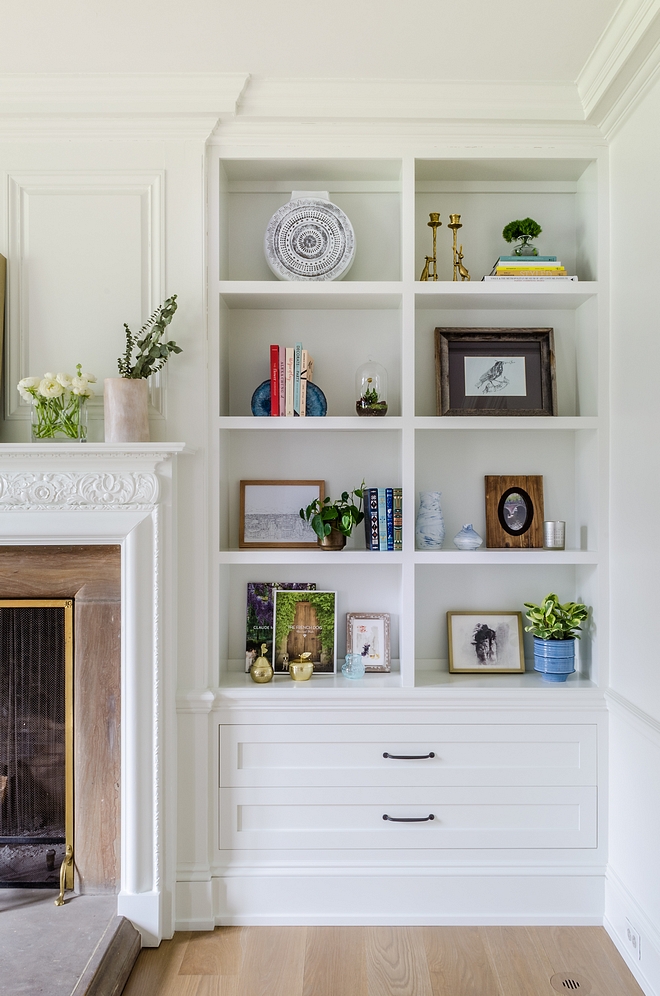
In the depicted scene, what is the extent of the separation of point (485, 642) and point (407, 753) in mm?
487

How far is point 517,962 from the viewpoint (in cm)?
211

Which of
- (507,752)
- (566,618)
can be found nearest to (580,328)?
(566,618)

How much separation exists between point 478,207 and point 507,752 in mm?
1894

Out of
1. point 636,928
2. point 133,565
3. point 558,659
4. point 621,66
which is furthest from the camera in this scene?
point 558,659

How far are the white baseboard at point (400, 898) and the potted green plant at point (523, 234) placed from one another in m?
2.05

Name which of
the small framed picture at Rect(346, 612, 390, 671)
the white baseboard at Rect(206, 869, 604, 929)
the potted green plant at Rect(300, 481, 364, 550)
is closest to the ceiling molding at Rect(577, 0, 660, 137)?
the potted green plant at Rect(300, 481, 364, 550)

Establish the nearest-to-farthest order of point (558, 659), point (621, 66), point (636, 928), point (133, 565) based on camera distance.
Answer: point (621, 66), point (636, 928), point (133, 565), point (558, 659)

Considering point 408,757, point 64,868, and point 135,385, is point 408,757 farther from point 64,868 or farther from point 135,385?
point 135,385

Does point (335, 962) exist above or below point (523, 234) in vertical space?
below

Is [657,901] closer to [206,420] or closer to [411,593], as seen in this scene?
[411,593]

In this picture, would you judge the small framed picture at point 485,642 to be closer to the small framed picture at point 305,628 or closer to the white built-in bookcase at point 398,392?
the white built-in bookcase at point 398,392

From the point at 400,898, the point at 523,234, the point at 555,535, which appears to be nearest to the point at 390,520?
the point at 555,535

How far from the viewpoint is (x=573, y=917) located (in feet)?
7.54

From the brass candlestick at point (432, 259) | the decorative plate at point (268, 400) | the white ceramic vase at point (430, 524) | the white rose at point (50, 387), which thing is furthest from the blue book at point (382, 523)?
the white rose at point (50, 387)
